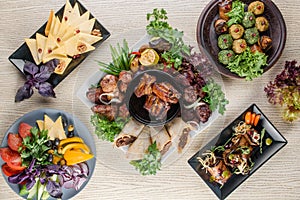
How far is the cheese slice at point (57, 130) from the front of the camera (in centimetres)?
192

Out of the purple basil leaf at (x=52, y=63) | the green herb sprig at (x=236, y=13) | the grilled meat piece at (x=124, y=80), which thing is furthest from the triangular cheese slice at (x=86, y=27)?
the green herb sprig at (x=236, y=13)

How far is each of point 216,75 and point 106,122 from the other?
360 mm

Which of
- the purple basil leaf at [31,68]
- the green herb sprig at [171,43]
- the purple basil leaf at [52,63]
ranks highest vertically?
the green herb sprig at [171,43]

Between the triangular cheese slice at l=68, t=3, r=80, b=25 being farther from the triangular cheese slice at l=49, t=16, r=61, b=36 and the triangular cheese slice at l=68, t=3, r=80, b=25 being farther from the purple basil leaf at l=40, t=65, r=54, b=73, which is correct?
the purple basil leaf at l=40, t=65, r=54, b=73

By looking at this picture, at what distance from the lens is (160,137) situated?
166 cm

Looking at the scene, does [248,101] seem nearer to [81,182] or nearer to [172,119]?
[172,119]

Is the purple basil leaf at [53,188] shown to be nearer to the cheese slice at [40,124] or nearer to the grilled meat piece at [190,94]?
the cheese slice at [40,124]

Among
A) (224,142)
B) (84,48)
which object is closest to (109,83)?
(84,48)

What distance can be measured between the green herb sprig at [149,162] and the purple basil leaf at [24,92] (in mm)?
428

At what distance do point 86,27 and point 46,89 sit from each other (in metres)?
0.25

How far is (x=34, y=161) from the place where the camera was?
1.87m

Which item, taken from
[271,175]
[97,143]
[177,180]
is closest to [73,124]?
[97,143]

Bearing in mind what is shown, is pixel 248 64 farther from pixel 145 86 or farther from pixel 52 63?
pixel 52 63

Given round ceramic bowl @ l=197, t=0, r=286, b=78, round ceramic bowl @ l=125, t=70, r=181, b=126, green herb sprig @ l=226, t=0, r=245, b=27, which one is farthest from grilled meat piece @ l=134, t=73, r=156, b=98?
green herb sprig @ l=226, t=0, r=245, b=27
